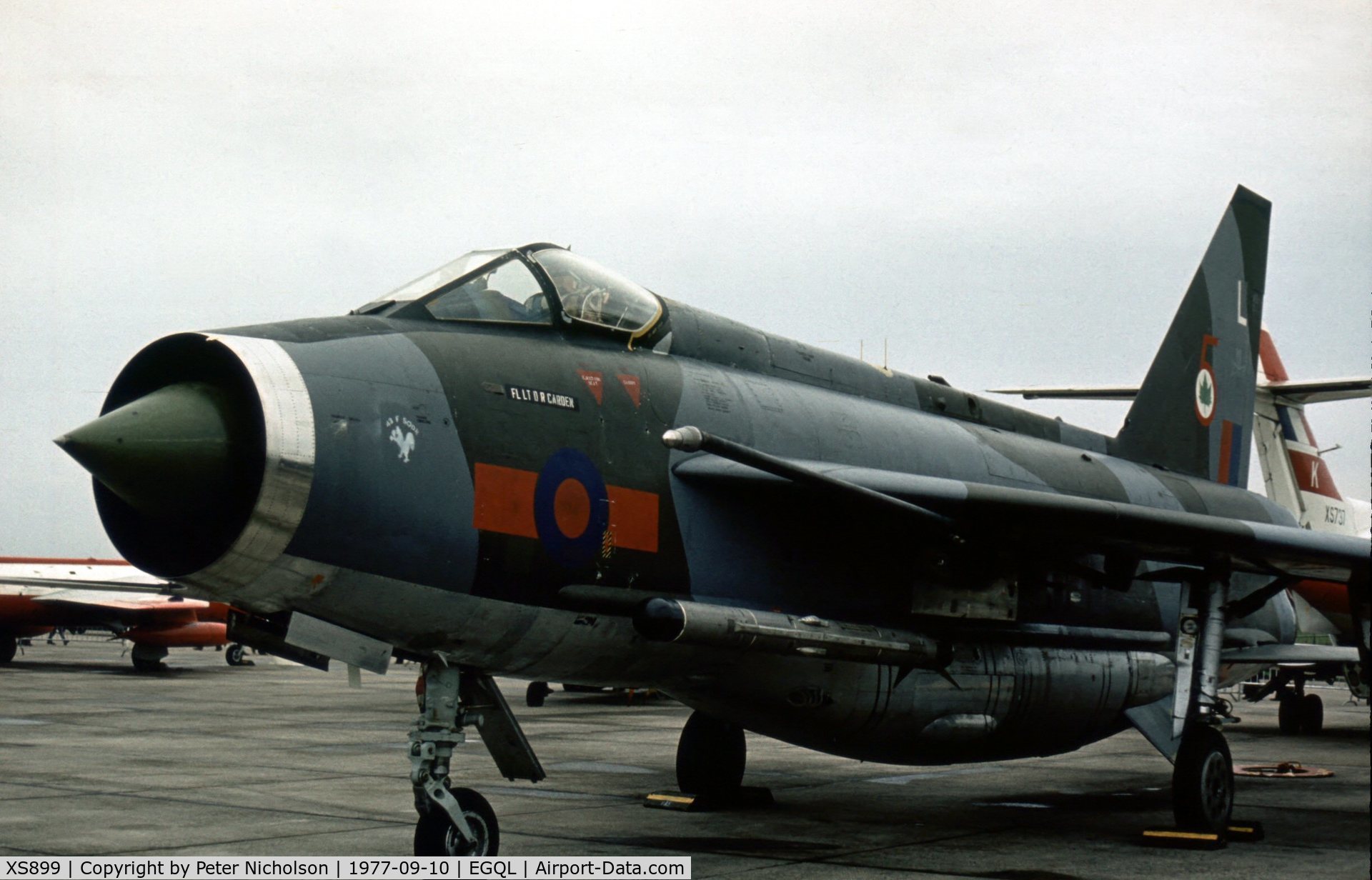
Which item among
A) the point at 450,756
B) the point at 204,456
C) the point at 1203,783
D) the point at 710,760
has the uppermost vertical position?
the point at 204,456

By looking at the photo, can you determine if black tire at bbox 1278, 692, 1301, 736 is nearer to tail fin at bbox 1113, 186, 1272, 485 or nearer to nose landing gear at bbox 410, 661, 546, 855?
tail fin at bbox 1113, 186, 1272, 485

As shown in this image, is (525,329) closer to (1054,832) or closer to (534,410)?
(534,410)

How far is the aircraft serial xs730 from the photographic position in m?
6.25

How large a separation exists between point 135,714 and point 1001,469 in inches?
599

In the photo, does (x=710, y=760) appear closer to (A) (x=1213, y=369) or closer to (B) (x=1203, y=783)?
(B) (x=1203, y=783)

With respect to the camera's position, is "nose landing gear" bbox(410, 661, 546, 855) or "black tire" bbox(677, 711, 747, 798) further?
"black tire" bbox(677, 711, 747, 798)

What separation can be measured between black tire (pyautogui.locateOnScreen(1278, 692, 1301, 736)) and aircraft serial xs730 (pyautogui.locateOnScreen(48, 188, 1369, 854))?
10157 mm

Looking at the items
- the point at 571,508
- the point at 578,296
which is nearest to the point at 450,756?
the point at 571,508

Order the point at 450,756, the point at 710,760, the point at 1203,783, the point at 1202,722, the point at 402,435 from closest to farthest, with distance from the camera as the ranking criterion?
the point at 402,435 → the point at 450,756 → the point at 1203,783 → the point at 1202,722 → the point at 710,760

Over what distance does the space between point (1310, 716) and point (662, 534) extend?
17029 mm

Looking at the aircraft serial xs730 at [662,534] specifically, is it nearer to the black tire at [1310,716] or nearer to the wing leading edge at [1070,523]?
the wing leading edge at [1070,523]

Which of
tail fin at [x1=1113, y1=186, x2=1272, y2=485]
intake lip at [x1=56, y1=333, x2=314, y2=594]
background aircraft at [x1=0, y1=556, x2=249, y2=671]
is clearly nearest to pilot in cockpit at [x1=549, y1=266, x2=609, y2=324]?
intake lip at [x1=56, y1=333, x2=314, y2=594]

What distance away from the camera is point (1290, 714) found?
21.1 metres

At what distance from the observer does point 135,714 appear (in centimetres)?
2039
